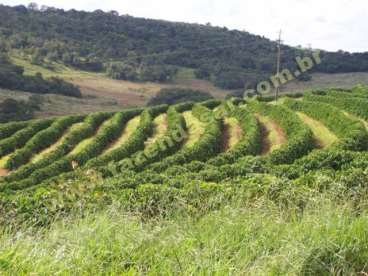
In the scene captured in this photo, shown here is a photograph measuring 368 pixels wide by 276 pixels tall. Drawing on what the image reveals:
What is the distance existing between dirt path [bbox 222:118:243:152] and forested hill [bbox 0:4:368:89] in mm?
71842

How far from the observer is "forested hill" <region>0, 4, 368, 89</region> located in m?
128

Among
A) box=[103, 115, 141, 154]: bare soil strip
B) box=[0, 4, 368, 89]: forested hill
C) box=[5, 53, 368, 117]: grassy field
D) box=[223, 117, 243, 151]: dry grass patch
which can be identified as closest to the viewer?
box=[223, 117, 243, 151]: dry grass patch

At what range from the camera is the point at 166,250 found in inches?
215

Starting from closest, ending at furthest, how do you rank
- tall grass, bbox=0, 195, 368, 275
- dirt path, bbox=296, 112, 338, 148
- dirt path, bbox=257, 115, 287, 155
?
tall grass, bbox=0, 195, 368, 275 → dirt path, bbox=296, 112, 338, 148 → dirt path, bbox=257, 115, 287, 155

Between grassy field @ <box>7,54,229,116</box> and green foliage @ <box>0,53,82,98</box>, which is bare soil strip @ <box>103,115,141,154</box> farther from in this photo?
green foliage @ <box>0,53,82,98</box>

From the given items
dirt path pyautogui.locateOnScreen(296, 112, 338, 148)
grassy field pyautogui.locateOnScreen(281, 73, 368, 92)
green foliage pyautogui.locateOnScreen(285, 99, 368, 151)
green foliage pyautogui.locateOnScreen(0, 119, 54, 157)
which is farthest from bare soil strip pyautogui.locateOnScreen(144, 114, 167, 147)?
grassy field pyautogui.locateOnScreen(281, 73, 368, 92)

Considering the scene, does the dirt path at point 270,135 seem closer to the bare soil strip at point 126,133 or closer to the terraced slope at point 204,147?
the terraced slope at point 204,147

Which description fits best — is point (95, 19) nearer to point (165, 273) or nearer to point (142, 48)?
point (142, 48)

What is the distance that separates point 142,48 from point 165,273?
15122cm

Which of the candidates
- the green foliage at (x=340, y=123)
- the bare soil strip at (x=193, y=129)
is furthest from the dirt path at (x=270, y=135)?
the bare soil strip at (x=193, y=129)

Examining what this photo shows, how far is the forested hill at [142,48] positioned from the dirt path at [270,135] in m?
74.6

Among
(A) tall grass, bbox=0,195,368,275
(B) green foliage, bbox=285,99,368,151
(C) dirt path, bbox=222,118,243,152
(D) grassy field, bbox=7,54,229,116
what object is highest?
(A) tall grass, bbox=0,195,368,275

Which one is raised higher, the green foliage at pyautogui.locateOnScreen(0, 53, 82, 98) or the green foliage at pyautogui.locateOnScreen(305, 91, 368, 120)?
the green foliage at pyautogui.locateOnScreen(305, 91, 368, 120)

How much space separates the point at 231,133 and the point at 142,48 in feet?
377
